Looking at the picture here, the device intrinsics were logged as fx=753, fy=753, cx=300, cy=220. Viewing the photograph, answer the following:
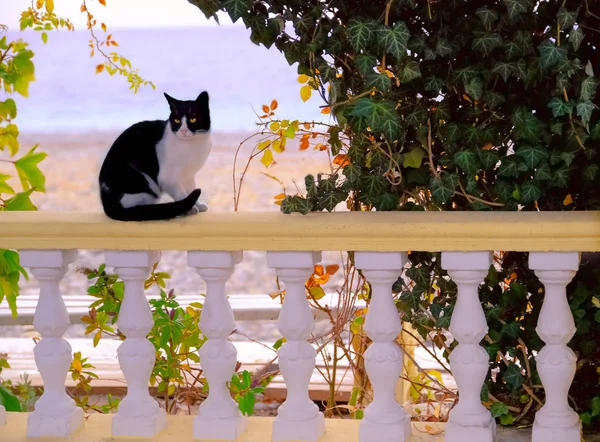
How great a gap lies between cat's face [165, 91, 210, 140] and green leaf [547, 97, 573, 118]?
765 millimetres

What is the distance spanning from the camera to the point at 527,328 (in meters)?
1.62

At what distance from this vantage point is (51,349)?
64.2 inches

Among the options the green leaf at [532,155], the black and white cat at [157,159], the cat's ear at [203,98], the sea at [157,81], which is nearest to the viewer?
the green leaf at [532,155]

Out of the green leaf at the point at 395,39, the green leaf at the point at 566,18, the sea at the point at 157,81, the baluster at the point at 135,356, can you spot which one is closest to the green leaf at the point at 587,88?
the green leaf at the point at 566,18

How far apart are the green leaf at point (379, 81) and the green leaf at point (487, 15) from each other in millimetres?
210

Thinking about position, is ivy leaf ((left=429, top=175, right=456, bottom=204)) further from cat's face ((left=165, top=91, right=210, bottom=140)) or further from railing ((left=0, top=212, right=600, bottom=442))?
cat's face ((left=165, top=91, right=210, bottom=140))

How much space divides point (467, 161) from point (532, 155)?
13 cm

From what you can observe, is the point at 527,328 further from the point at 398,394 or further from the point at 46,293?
the point at 46,293

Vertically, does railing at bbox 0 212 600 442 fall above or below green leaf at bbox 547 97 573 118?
below

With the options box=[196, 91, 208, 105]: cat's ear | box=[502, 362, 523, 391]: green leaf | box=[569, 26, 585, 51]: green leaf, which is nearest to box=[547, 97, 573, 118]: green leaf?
box=[569, 26, 585, 51]: green leaf

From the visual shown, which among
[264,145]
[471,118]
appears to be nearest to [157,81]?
[264,145]

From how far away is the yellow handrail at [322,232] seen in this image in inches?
55.3

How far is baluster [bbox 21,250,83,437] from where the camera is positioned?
160 cm

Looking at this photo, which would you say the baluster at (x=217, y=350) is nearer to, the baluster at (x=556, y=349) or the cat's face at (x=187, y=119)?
the cat's face at (x=187, y=119)
